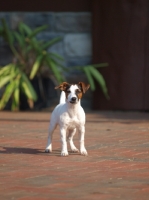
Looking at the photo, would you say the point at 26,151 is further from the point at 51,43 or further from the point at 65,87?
the point at 51,43

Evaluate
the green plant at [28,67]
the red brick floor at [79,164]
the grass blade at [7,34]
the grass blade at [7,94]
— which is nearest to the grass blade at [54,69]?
the green plant at [28,67]

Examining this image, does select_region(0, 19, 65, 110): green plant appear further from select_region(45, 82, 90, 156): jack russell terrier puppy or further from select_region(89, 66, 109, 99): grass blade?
select_region(45, 82, 90, 156): jack russell terrier puppy

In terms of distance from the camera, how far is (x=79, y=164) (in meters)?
6.63

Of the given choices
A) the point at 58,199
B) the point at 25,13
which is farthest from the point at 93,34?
the point at 58,199

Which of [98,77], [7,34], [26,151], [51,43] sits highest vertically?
[7,34]

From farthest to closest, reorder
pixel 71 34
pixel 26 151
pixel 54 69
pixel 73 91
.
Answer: pixel 71 34, pixel 54 69, pixel 26 151, pixel 73 91

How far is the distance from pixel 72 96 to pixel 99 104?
5462 mm

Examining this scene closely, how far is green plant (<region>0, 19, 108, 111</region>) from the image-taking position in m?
11.8

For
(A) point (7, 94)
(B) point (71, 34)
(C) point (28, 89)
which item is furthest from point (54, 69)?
(B) point (71, 34)

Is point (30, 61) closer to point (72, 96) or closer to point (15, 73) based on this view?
point (15, 73)

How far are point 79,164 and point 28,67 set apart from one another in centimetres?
580

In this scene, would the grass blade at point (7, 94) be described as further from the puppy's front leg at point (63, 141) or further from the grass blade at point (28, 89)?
the puppy's front leg at point (63, 141)

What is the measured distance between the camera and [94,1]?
40.5ft

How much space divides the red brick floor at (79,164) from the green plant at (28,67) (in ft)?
4.95
